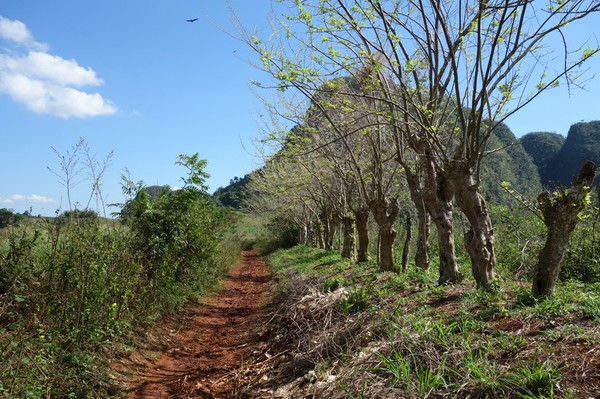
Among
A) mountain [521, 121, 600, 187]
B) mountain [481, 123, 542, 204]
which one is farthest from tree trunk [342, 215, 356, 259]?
mountain [521, 121, 600, 187]

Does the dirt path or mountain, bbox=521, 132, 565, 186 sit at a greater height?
mountain, bbox=521, 132, 565, 186

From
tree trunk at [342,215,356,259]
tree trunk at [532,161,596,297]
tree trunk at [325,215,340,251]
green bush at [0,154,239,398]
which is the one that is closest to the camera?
green bush at [0,154,239,398]

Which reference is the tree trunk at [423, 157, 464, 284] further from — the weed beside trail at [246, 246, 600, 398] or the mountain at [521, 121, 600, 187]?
the mountain at [521, 121, 600, 187]

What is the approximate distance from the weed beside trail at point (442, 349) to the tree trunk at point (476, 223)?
522mm

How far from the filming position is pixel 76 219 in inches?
245

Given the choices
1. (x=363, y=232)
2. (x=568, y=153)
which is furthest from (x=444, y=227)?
(x=568, y=153)

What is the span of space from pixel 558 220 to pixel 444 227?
3.10m

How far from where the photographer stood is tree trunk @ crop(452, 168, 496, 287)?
6.90 meters

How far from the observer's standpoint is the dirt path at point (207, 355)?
5.54 meters

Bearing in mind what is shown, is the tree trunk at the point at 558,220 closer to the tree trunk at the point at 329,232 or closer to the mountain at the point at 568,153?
the tree trunk at the point at 329,232

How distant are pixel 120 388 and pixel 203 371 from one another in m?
1.35

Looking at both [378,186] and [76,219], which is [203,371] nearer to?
[76,219]

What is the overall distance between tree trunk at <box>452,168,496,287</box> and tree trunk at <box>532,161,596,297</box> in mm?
1423

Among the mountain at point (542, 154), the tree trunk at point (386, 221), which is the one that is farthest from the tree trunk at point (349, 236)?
the mountain at point (542, 154)
